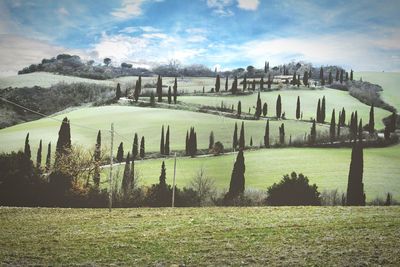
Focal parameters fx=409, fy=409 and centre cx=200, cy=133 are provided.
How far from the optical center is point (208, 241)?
13438 mm

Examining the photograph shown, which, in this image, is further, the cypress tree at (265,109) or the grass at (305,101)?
the cypress tree at (265,109)

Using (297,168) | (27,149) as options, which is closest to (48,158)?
(27,149)

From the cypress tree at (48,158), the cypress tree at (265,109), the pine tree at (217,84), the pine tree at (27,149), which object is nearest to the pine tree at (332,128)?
the cypress tree at (265,109)

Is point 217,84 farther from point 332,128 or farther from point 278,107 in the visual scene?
point 332,128

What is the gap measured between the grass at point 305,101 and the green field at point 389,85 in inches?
81.5

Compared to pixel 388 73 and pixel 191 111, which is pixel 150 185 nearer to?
pixel 191 111

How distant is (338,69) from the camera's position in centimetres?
5494

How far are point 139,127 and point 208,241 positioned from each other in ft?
100

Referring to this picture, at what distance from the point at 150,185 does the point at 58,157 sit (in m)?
9.12

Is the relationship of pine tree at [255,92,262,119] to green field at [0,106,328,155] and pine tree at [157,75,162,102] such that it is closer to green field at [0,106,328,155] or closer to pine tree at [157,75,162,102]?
green field at [0,106,328,155]

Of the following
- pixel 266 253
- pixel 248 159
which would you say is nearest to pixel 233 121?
pixel 248 159

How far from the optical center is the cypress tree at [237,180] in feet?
126

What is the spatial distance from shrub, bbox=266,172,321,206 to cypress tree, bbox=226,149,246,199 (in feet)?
9.64

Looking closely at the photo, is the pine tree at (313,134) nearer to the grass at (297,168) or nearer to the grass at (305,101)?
the grass at (297,168)
